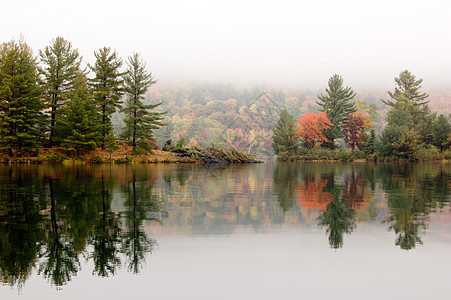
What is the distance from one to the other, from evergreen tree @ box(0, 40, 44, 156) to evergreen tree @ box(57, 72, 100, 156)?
96.2 inches

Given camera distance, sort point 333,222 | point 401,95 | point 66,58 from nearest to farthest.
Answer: point 333,222 < point 66,58 < point 401,95

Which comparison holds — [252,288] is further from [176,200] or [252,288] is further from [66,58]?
[66,58]

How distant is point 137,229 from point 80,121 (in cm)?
2873

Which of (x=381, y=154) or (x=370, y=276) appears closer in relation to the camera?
(x=370, y=276)

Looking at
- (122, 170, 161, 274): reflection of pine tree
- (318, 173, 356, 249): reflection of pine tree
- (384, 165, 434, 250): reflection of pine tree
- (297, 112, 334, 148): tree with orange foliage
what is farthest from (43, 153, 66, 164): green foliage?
(297, 112, 334, 148): tree with orange foliage

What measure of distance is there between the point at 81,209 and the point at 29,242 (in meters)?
2.35

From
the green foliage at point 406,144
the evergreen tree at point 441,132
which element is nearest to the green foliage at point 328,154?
the green foliage at point 406,144

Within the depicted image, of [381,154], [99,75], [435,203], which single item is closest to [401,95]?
[381,154]

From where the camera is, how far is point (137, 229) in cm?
534

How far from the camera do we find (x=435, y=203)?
26.4 ft

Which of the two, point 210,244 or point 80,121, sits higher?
point 80,121

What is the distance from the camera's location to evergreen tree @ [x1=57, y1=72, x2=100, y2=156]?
30.4 meters

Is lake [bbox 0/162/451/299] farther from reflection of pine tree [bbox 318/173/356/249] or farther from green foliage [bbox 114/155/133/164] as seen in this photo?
green foliage [bbox 114/155/133/164]

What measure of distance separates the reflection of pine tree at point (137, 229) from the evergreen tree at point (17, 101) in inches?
957
